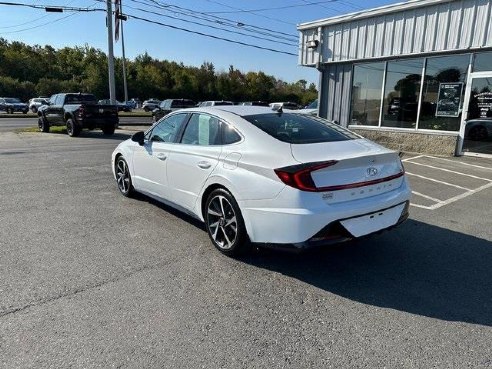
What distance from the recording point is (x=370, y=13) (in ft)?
38.4

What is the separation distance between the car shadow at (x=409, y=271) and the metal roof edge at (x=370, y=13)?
837 cm

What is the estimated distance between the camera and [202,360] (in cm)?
243

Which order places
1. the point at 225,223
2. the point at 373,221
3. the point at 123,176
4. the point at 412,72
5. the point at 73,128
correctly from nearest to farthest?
1. the point at 373,221
2. the point at 225,223
3. the point at 123,176
4. the point at 412,72
5. the point at 73,128

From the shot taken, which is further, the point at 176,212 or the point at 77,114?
the point at 77,114

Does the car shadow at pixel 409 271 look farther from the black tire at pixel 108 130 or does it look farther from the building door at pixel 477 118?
the black tire at pixel 108 130

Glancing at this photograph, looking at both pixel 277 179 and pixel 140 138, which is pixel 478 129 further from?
pixel 277 179

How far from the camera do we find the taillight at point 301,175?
3225 millimetres

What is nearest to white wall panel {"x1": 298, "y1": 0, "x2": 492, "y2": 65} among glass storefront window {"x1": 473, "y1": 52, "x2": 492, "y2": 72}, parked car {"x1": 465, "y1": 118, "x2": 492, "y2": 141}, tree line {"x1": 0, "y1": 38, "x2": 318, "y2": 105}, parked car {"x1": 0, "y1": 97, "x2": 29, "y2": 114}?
glass storefront window {"x1": 473, "y1": 52, "x2": 492, "y2": 72}

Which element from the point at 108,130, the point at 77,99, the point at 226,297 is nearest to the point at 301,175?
the point at 226,297

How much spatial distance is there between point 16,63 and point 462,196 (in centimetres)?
7085

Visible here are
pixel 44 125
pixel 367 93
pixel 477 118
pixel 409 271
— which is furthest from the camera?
pixel 44 125

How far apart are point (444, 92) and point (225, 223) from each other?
31.2ft

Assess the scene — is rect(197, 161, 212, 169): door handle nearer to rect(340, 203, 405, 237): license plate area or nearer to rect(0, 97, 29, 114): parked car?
rect(340, 203, 405, 237): license plate area

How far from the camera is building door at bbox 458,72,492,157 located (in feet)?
33.1
